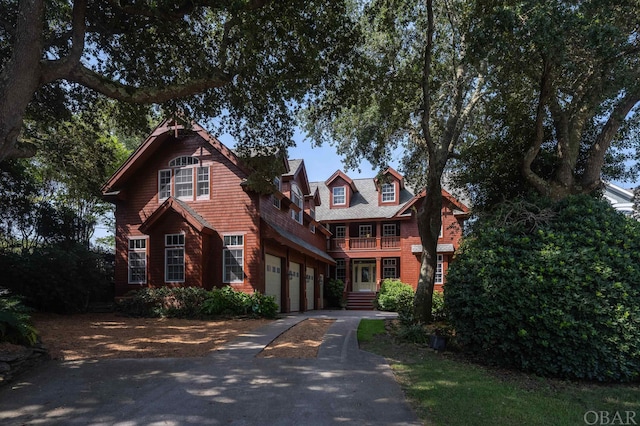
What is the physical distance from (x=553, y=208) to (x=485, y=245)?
5.57 ft

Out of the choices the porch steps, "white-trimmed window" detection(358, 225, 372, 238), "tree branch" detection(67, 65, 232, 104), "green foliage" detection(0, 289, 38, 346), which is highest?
"tree branch" detection(67, 65, 232, 104)

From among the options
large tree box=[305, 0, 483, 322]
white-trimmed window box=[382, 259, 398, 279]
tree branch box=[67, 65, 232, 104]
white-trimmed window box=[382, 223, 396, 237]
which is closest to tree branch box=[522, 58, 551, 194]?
large tree box=[305, 0, 483, 322]

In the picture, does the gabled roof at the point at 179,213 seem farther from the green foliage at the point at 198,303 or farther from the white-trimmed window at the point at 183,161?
the green foliage at the point at 198,303

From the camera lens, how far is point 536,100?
12070mm

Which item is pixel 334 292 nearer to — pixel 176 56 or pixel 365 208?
pixel 365 208

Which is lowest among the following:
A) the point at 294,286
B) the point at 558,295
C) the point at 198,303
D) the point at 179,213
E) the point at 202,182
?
the point at 198,303

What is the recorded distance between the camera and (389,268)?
96.0 feet

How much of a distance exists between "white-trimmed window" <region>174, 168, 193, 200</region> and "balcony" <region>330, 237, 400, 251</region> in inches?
526

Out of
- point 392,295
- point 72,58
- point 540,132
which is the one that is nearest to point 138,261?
point 72,58

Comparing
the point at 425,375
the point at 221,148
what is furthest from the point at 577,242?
the point at 221,148

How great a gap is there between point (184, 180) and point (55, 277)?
238 inches

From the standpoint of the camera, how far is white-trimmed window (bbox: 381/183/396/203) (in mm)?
29172

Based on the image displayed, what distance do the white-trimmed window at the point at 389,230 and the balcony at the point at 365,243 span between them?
58 cm

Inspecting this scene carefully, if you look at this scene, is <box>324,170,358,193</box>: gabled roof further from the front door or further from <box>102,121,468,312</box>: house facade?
<box>102,121,468,312</box>: house facade
